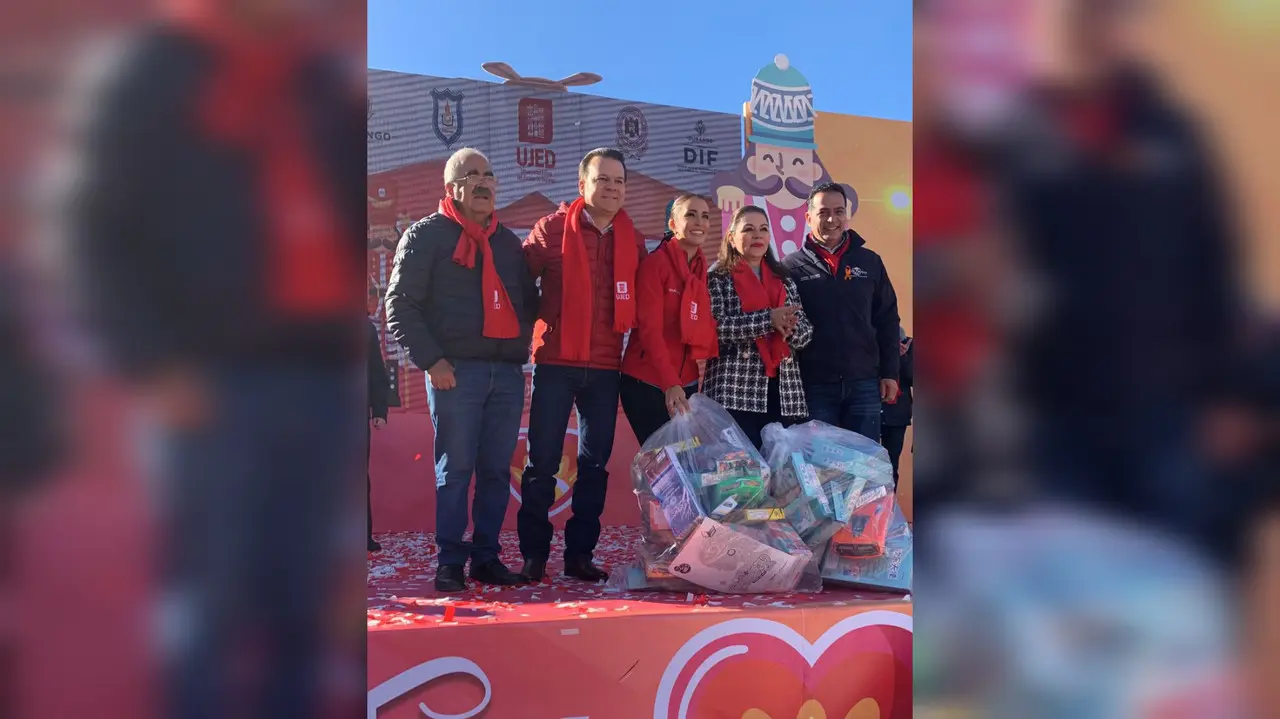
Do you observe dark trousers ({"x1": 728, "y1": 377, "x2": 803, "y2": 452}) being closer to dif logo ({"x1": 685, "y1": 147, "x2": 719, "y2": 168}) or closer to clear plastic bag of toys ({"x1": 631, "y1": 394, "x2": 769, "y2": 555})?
clear plastic bag of toys ({"x1": 631, "y1": 394, "x2": 769, "y2": 555})

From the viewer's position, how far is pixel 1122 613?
660 mm

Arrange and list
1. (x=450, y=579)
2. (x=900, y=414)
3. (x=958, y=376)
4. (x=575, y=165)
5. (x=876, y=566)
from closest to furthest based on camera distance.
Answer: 1. (x=958, y=376)
2. (x=450, y=579)
3. (x=876, y=566)
4. (x=900, y=414)
5. (x=575, y=165)

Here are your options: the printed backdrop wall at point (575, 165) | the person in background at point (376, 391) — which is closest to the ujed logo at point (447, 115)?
the printed backdrop wall at point (575, 165)

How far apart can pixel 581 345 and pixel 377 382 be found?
1500 mm

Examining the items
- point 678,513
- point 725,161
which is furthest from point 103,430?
point 725,161

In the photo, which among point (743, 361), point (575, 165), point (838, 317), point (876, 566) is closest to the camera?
point (876, 566)

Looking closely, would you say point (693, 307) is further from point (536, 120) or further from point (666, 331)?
point (536, 120)

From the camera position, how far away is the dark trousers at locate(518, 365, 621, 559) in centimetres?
255

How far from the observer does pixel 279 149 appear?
67 centimetres

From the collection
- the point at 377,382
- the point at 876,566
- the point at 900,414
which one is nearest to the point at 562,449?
the point at 876,566

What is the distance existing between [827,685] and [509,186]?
→ 3512 mm

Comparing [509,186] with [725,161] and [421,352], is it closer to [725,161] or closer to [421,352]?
[725,161]

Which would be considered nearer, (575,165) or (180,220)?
(180,220)

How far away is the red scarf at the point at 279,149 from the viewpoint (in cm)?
67
